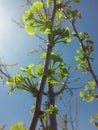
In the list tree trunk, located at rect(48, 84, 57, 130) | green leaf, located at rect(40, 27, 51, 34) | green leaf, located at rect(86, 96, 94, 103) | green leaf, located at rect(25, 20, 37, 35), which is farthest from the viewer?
tree trunk, located at rect(48, 84, 57, 130)

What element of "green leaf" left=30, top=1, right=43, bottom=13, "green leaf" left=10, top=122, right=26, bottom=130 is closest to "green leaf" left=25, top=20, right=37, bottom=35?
"green leaf" left=30, top=1, right=43, bottom=13

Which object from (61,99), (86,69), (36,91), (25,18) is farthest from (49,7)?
(61,99)

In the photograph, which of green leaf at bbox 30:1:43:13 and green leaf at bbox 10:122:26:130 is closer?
green leaf at bbox 10:122:26:130

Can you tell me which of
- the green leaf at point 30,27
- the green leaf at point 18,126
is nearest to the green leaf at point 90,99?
the green leaf at point 30,27

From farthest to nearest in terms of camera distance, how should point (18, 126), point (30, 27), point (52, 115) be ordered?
point (52, 115) → point (30, 27) → point (18, 126)

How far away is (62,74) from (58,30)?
0.81 m

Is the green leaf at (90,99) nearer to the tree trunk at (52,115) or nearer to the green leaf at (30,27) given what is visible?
the tree trunk at (52,115)

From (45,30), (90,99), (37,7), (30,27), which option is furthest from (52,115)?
(45,30)

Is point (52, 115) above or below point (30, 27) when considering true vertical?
below

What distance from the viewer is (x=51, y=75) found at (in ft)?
18.0

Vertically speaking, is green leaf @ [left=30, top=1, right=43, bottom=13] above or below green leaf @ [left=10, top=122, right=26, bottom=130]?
above

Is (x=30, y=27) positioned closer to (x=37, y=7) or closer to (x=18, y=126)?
(x=37, y=7)

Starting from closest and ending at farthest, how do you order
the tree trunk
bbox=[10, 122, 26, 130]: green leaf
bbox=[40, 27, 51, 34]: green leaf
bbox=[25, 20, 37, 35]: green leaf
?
bbox=[10, 122, 26, 130]: green leaf < bbox=[40, 27, 51, 34]: green leaf < bbox=[25, 20, 37, 35]: green leaf < the tree trunk

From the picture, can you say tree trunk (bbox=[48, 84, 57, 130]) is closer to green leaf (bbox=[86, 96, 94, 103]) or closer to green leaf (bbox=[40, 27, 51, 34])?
green leaf (bbox=[86, 96, 94, 103])
